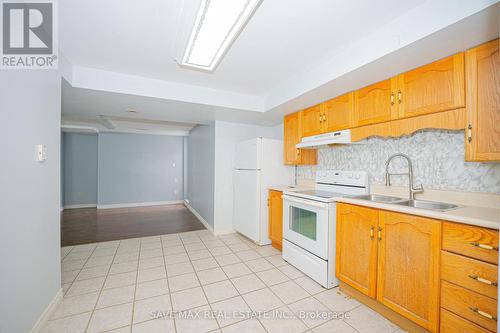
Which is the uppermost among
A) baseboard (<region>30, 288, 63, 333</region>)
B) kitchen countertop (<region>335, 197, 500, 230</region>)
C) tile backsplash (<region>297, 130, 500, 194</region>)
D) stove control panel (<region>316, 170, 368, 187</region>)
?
tile backsplash (<region>297, 130, 500, 194</region>)

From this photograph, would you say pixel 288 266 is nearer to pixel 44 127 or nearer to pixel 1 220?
pixel 1 220

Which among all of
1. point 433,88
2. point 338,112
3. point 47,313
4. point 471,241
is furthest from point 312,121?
point 47,313

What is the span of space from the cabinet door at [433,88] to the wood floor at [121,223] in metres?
3.84

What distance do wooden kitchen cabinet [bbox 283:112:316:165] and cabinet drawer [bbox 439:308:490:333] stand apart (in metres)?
2.05

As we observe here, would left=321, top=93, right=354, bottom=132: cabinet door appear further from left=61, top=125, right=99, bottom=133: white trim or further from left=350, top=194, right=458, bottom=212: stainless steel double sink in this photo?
left=61, top=125, right=99, bottom=133: white trim

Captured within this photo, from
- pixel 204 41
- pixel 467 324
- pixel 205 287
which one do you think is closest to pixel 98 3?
pixel 204 41

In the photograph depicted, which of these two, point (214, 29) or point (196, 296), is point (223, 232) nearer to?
point (196, 296)

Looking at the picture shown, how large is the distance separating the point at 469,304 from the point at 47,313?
113 inches

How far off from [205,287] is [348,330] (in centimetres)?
129

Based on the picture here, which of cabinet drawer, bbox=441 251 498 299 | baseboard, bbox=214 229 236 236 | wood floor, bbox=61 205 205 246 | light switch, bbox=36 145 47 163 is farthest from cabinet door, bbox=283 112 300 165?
light switch, bbox=36 145 47 163

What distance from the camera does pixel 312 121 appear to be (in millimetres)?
2797

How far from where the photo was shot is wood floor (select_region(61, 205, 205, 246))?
3674 mm

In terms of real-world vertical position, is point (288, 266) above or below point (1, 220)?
below

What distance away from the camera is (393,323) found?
1.59 meters
